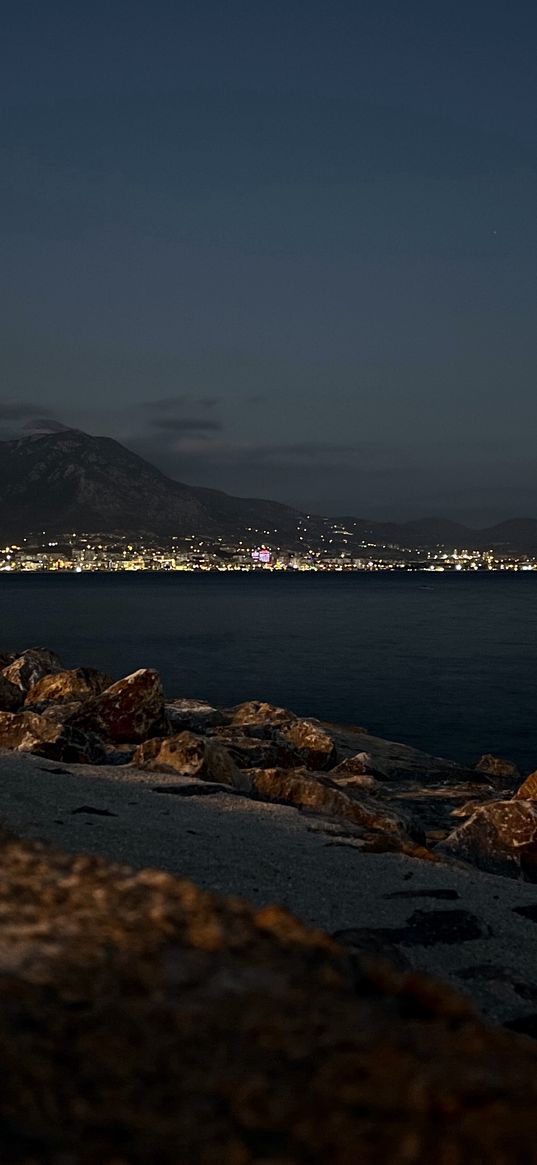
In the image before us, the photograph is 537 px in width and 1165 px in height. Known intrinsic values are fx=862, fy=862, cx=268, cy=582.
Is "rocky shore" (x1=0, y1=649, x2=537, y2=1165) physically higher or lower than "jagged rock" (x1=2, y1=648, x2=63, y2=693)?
higher

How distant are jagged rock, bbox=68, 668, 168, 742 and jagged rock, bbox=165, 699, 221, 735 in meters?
1.93

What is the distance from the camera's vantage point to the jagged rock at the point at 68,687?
21125 millimetres

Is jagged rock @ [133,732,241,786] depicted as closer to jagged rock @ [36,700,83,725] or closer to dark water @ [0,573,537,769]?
jagged rock @ [36,700,83,725]

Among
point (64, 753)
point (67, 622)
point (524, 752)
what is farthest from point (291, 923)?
point (67, 622)

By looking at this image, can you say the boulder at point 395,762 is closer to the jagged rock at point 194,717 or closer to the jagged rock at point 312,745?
the jagged rock at point 312,745

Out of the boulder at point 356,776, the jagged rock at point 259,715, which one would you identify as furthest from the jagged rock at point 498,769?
the jagged rock at point 259,715

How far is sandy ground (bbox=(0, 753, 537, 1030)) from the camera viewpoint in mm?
6168

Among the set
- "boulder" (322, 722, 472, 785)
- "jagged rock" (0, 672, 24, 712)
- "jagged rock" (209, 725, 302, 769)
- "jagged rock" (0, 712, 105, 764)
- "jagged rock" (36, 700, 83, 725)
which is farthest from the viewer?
"jagged rock" (0, 672, 24, 712)

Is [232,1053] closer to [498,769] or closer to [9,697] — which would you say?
[9,697]

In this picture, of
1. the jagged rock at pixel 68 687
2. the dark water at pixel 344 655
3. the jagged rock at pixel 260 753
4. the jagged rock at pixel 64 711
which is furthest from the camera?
the dark water at pixel 344 655

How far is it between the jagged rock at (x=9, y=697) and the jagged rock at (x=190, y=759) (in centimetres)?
729

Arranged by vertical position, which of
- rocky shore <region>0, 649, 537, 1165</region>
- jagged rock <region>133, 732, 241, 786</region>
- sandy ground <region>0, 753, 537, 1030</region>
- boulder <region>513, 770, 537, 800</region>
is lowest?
boulder <region>513, 770, 537, 800</region>

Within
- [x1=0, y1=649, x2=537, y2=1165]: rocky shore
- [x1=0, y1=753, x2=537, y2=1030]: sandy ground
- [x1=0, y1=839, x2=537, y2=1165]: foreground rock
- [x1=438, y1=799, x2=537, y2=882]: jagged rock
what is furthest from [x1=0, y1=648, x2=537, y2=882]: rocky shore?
[x1=0, y1=839, x2=537, y2=1165]: foreground rock

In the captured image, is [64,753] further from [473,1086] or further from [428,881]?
[473,1086]
